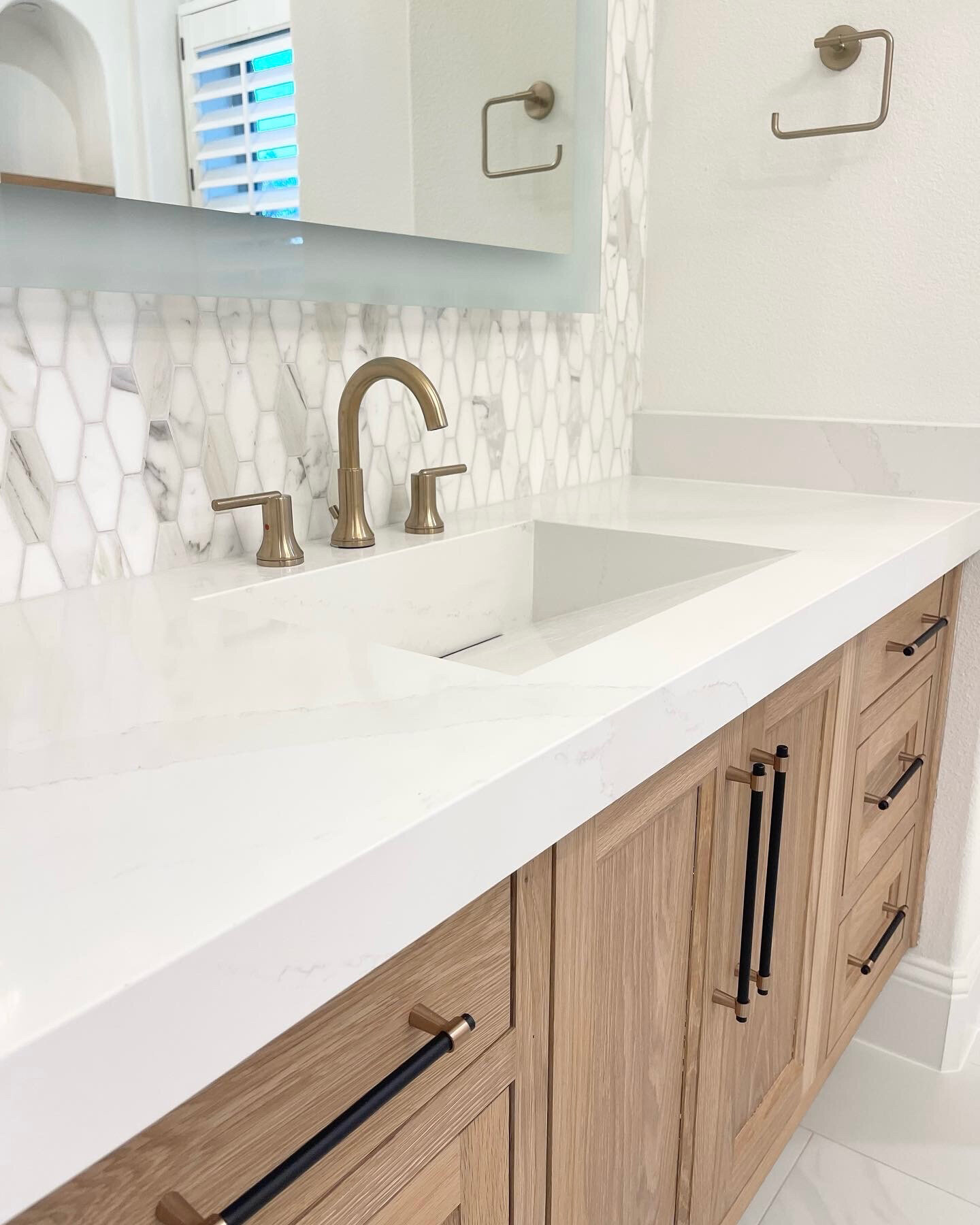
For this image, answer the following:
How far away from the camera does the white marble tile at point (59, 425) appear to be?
87cm

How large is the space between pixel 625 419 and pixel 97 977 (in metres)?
1.49

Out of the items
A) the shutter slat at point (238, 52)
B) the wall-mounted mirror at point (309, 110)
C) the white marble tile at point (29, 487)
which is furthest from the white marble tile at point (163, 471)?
the shutter slat at point (238, 52)

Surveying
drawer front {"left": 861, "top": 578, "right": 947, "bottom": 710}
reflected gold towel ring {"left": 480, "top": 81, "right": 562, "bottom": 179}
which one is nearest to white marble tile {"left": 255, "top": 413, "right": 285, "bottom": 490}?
reflected gold towel ring {"left": 480, "top": 81, "right": 562, "bottom": 179}

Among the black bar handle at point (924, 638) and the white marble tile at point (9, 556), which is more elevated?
the white marble tile at point (9, 556)

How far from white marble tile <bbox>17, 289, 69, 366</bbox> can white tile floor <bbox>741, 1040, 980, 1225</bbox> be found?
1.36 meters

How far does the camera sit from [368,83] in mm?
1101

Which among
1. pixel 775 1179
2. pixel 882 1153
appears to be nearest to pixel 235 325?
pixel 775 1179

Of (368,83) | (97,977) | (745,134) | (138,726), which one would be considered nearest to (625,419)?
(745,134)

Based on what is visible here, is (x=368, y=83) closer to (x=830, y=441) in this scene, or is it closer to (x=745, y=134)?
(x=745, y=134)

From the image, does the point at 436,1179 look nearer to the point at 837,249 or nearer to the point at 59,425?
the point at 59,425

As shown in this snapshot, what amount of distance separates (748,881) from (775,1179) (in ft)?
2.42

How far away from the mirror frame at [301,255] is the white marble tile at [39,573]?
226mm

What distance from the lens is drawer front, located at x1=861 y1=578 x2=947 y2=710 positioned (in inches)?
47.7

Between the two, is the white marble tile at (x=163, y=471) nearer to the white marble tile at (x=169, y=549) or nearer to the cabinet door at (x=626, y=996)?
the white marble tile at (x=169, y=549)
